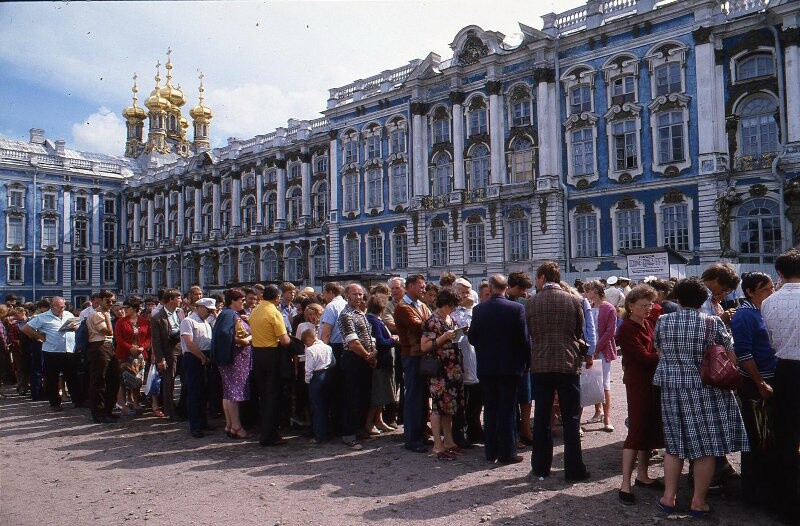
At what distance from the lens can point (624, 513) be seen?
234 inches

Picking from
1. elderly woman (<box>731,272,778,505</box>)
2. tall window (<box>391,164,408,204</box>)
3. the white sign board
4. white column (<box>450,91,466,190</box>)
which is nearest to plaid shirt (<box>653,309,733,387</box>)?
elderly woman (<box>731,272,778,505</box>)

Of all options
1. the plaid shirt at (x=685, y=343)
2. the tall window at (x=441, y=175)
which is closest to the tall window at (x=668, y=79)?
the tall window at (x=441, y=175)

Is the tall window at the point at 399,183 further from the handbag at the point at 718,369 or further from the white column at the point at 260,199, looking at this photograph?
the handbag at the point at 718,369

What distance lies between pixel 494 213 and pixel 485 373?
24938 millimetres

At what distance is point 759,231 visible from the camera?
979 inches

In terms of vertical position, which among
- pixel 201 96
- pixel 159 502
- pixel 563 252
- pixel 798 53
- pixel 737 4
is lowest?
pixel 159 502

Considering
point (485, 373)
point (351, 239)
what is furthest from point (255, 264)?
point (485, 373)

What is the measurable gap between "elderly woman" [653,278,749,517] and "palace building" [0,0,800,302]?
19.7m

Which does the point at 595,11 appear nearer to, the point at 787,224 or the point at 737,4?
the point at 737,4

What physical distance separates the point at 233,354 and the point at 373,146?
2944 cm

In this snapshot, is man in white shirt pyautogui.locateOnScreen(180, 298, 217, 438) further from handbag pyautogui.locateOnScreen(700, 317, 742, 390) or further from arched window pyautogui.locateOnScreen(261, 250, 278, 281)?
arched window pyautogui.locateOnScreen(261, 250, 278, 281)

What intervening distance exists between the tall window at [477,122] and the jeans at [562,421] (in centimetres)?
2715

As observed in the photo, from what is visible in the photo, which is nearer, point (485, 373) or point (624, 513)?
point (624, 513)

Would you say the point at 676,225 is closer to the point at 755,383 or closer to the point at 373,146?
the point at 373,146
